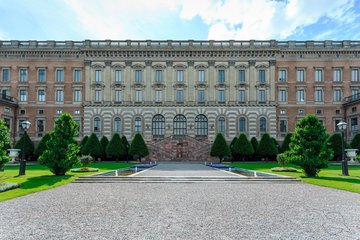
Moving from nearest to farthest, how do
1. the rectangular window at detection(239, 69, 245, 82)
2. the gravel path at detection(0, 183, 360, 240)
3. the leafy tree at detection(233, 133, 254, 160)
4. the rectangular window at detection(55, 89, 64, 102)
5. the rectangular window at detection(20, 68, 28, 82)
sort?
1. the gravel path at detection(0, 183, 360, 240)
2. the leafy tree at detection(233, 133, 254, 160)
3. the rectangular window at detection(20, 68, 28, 82)
4. the rectangular window at detection(55, 89, 64, 102)
5. the rectangular window at detection(239, 69, 245, 82)

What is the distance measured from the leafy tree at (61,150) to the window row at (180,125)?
28107 millimetres

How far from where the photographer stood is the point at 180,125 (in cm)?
5306

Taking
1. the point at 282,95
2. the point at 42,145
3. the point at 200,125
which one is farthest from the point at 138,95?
the point at 282,95

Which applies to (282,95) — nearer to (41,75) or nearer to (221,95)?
(221,95)

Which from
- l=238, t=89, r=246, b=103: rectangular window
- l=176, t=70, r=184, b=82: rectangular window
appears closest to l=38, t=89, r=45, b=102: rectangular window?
l=176, t=70, r=184, b=82: rectangular window

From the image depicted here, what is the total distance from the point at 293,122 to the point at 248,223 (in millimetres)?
46623

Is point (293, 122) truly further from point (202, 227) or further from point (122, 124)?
point (202, 227)

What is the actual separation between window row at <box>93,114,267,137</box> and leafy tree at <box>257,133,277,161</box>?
6.85 meters

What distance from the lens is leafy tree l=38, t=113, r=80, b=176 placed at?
22.8 metres

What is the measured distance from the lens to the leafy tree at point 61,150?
22812mm

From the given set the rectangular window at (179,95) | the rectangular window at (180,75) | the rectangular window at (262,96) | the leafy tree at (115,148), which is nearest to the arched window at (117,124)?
the leafy tree at (115,148)

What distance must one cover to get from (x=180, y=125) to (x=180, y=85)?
22.1ft

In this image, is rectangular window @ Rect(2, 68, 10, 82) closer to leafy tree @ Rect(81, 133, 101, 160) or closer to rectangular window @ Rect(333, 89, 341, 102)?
leafy tree @ Rect(81, 133, 101, 160)

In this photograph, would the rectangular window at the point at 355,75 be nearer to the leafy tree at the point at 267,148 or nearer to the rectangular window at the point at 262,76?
the rectangular window at the point at 262,76
